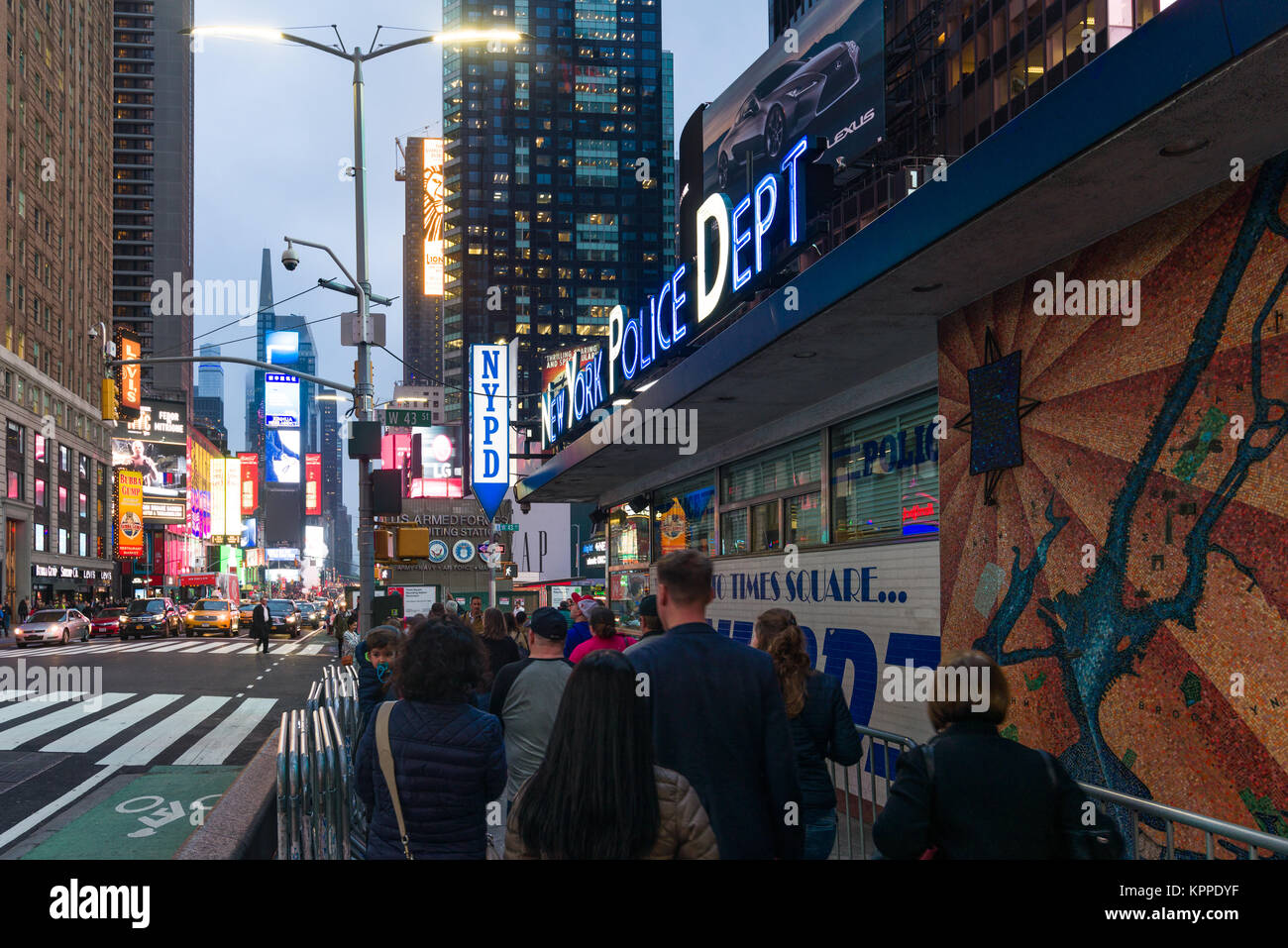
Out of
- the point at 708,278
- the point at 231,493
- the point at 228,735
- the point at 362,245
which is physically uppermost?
the point at 362,245

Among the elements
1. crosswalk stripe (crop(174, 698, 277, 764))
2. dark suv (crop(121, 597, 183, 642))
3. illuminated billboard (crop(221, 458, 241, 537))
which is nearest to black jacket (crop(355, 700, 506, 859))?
crosswalk stripe (crop(174, 698, 277, 764))

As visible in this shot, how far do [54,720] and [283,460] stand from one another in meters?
90.7

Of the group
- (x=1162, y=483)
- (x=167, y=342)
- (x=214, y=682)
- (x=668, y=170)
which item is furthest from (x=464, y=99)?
(x=1162, y=483)

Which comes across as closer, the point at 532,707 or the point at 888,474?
the point at 532,707

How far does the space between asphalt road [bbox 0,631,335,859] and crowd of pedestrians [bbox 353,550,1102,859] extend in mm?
4880

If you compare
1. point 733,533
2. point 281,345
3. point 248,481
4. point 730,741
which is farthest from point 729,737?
point 248,481

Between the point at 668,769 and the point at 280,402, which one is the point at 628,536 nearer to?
the point at 668,769

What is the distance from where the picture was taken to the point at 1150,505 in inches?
261

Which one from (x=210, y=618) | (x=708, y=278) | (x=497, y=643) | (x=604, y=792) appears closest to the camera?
(x=604, y=792)
